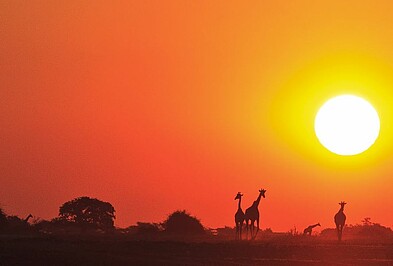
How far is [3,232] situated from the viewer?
239ft

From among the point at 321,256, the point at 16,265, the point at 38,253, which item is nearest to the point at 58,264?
the point at 16,265

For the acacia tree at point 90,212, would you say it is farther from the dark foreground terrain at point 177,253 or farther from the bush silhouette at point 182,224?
the dark foreground terrain at point 177,253

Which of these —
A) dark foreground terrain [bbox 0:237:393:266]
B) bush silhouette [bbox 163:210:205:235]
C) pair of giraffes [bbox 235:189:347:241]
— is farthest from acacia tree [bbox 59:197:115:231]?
dark foreground terrain [bbox 0:237:393:266]

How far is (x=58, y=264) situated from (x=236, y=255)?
1305 cm

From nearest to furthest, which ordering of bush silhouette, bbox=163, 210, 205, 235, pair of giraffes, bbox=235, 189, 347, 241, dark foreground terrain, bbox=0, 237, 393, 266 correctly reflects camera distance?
dark foreground terrain, bbox=0, 237, 393, 266
pair of giraffes, bbox=235, 189, 347, 241
bush silhouette, bbox=163, 210, 205, 235

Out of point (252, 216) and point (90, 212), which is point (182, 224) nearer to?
point (90, 212)

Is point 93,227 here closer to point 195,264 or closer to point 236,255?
point 236,255

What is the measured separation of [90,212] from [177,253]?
50.7 metres

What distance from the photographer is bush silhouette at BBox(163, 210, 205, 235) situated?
309ft

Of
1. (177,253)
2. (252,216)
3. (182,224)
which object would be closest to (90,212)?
(182,224)

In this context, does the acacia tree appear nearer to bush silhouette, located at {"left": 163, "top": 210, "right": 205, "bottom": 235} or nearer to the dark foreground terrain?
bush silhouette, located at {"left": 163, "top": 210, "right": 205, "bottom": 235}

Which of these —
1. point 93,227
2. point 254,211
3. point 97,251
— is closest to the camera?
point 97,251

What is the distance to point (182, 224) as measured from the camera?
314 feet

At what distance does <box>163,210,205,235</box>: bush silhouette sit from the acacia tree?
7.47m
